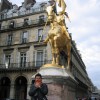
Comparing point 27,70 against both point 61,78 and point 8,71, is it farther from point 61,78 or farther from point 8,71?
point 61,78

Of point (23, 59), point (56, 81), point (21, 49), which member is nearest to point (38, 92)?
point (56, 81)

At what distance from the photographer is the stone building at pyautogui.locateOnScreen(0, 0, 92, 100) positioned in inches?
1665

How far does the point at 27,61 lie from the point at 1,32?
904 centimetres

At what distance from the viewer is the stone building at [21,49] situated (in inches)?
1665

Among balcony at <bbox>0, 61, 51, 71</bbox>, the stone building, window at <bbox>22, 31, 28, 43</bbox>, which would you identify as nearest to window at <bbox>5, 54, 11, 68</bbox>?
the stone building

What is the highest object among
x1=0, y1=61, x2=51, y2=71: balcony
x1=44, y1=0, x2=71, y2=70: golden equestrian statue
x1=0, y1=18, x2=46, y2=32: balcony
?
x1=0, y1=18, x2=46, y2=32: balcony

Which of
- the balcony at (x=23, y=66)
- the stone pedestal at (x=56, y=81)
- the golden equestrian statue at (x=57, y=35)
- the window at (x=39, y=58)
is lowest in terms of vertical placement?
the stone pedestal at (x=56, y=81)

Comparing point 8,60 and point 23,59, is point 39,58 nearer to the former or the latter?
point 23,59

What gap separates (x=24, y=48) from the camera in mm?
44500

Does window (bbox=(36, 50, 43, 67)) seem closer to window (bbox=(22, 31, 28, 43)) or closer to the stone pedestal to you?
window (bbox=(22, 31, 28, 43))

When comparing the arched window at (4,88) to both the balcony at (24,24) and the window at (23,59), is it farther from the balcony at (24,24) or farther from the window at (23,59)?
the balcony at (24,24)

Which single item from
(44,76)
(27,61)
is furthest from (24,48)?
(44,76)

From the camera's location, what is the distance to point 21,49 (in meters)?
44.8

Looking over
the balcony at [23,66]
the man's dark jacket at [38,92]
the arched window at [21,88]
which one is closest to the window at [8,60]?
the balcony at [23,66]
